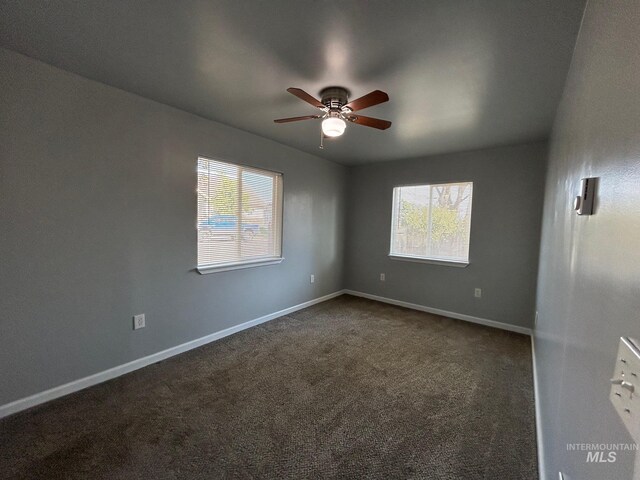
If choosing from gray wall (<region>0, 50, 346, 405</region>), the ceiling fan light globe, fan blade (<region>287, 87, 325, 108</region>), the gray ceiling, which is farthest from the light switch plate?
gray wall (<region>0, 50, 346, 405</region>)

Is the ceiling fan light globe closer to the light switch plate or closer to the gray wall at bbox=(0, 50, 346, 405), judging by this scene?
the gray wall at bbox=(0, 50, 346, 405)

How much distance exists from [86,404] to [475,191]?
456 centimetres

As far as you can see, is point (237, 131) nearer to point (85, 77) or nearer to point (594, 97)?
point (85, 77)

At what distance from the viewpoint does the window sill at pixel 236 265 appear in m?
2.96

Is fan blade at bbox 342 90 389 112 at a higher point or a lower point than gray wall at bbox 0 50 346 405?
higher

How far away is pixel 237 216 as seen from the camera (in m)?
3.29

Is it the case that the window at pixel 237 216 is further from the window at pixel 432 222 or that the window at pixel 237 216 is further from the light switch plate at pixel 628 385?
the light switch plate at pixel 628 385

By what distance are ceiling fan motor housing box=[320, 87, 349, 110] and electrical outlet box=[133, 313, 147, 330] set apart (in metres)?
2.42

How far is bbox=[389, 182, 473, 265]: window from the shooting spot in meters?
3.97

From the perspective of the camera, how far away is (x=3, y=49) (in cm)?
176

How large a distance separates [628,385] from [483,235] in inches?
144

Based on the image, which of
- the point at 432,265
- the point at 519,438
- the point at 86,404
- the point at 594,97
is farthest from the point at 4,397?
Answer: the point at 432,265

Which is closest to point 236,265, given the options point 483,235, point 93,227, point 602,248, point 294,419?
point 93,227

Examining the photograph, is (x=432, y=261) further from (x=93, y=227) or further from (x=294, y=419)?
(x=93, y=227)
